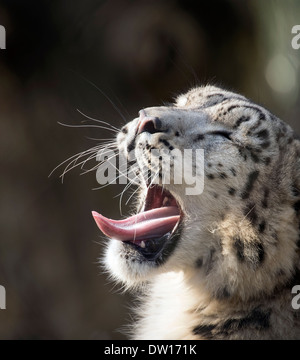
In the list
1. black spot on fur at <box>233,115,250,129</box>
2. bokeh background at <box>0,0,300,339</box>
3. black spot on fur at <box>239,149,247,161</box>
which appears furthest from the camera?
bokeh background at <box>0,0,300,339</box>

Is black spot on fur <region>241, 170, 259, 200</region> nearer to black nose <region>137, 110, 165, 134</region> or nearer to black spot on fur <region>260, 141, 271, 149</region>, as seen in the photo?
black spot on fur <region>260, 141, 271, 149</region>

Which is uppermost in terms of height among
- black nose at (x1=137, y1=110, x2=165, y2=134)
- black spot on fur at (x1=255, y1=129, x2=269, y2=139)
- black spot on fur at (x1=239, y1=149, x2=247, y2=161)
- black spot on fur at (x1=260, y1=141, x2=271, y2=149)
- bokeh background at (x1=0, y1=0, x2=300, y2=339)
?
bokeh background at (x1=0, y1=0, x2=300, y2=339)

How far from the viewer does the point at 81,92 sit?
281 inches

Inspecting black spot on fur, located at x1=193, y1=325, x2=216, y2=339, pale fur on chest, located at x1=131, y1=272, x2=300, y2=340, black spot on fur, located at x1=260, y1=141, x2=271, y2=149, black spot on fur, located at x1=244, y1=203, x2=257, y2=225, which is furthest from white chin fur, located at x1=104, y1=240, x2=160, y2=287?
black spot on fur, located at x1=260, y1=141, x2=271, y2=149

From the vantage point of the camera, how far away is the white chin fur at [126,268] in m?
3.47

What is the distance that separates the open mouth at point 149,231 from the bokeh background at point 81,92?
3285mm

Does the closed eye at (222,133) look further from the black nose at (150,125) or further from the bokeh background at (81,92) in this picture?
the bokeh background at (81,92)

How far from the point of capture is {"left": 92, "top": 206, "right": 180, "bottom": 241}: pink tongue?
11.5ft

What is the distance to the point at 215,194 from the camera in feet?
11.2

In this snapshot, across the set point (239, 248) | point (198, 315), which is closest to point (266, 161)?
point (239, 248)

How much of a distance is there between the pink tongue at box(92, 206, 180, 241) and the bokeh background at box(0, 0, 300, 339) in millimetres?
3275

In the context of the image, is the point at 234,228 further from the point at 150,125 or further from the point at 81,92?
the point at 81,92

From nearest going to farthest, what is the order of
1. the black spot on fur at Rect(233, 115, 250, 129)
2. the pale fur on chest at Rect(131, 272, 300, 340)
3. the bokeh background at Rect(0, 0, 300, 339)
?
1. the pale fur on chest at Rect(131, 272, 300, 340)
2. the black spot on fur at Rect(233, 115, 250, 129)
3. the bokeh background at Rect(0, 0, 300, 339)
